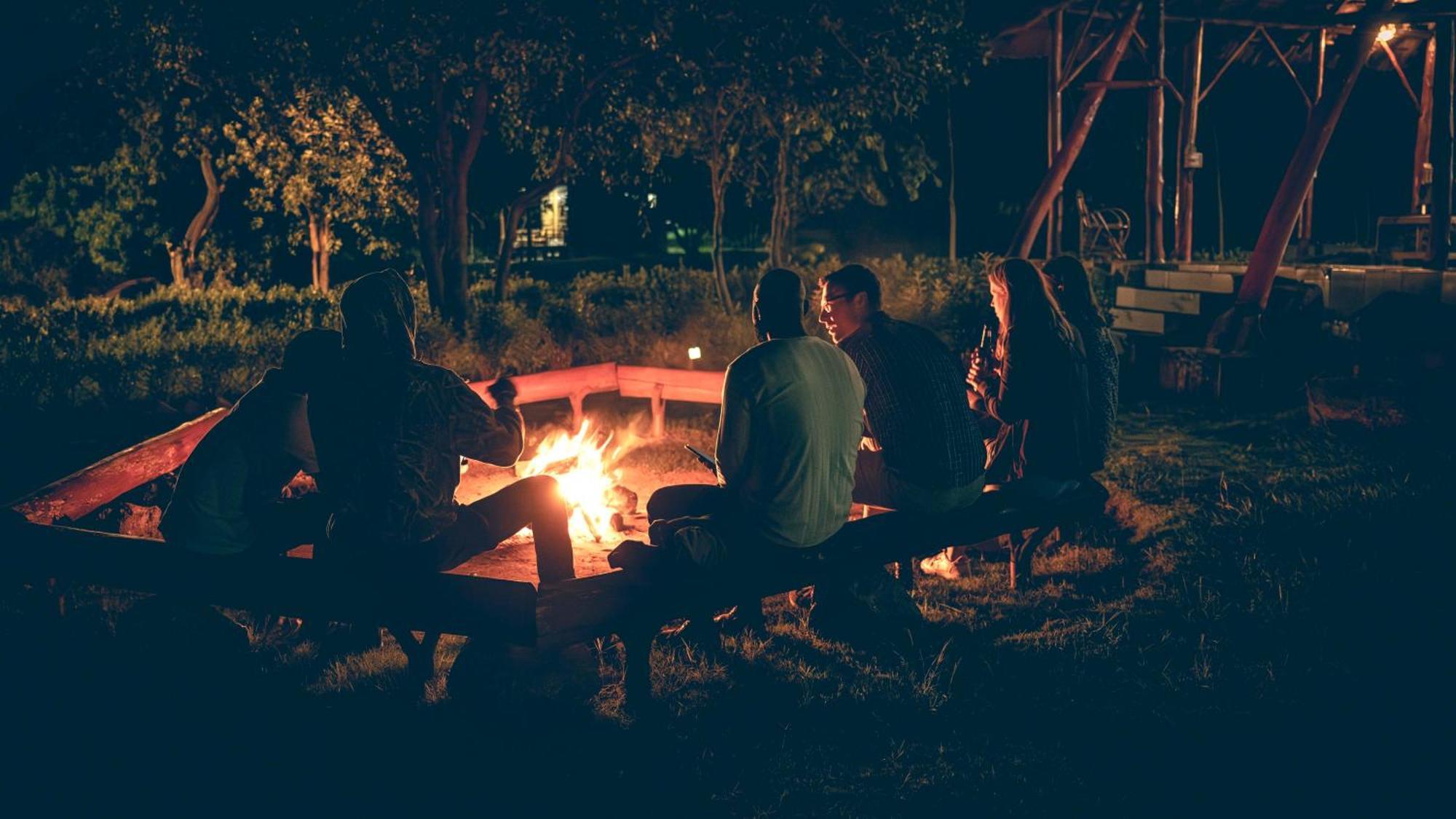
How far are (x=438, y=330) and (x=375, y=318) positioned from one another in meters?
8.45

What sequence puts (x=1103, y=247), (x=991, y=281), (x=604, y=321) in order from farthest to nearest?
(x=1103, y=247) < (x=604, y=321) < (x=991, y=281)

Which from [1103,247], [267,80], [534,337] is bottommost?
[534,337]

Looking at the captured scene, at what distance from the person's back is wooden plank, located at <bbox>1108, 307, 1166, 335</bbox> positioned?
367 inches

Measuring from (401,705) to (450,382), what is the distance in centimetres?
140

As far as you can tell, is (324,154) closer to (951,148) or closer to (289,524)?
(289,524)

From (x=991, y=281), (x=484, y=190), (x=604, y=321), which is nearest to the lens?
(x=991, y=281)

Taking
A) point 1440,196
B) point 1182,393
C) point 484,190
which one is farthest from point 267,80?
point 484,190

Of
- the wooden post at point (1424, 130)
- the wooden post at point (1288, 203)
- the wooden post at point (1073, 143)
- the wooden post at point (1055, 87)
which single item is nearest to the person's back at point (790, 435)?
the wooden post at point (1288, 203)

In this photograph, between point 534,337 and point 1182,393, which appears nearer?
point 1182,393

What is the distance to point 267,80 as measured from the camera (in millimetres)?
11555

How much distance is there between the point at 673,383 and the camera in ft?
32.3

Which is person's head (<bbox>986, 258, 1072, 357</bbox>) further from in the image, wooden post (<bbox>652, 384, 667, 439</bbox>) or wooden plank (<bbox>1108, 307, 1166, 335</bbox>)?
wooden plank (<bbox>1108, 307, 1166, 335</bbox>)

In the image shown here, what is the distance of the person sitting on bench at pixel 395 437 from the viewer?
4.15m

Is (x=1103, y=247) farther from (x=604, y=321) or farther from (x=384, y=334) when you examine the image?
(x=384, y=334)
